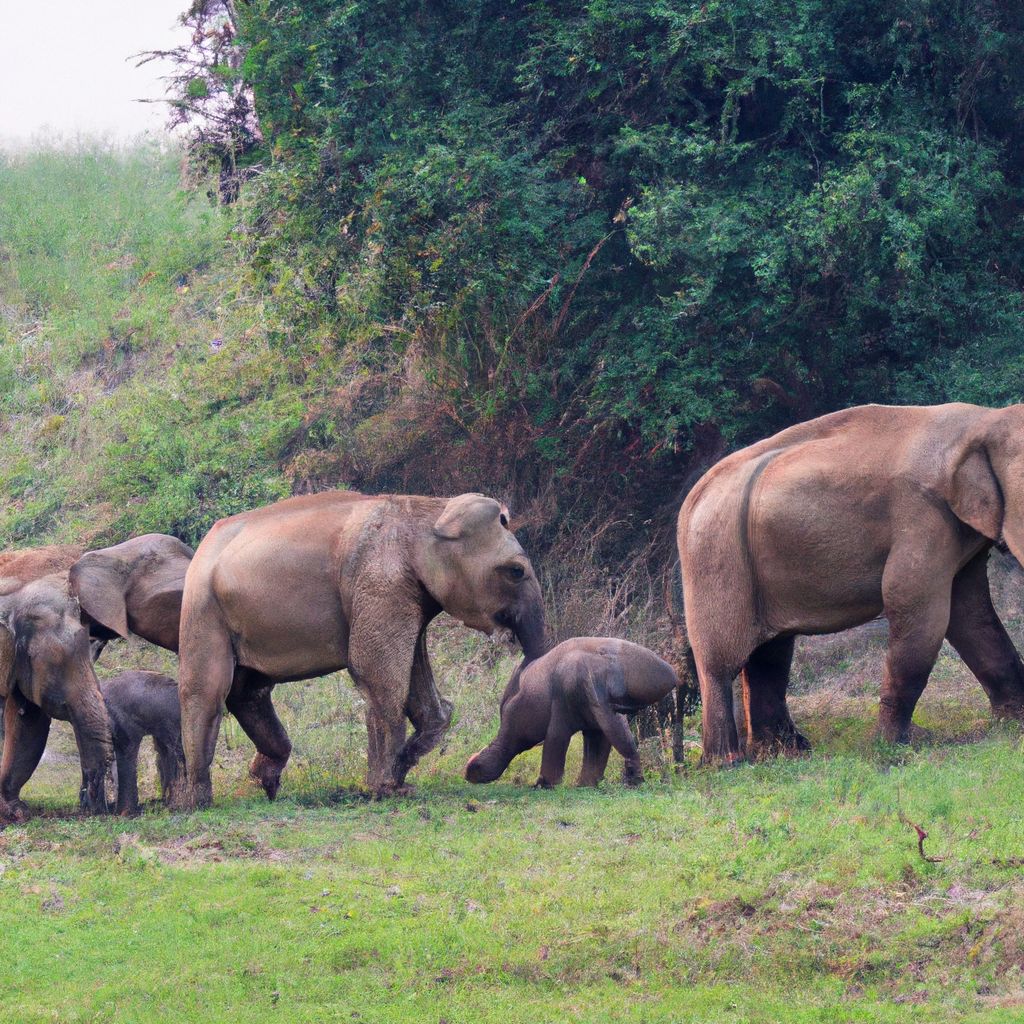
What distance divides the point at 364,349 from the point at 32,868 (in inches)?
499

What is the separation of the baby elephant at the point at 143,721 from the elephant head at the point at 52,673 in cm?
64

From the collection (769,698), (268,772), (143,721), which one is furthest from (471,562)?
(143,721)

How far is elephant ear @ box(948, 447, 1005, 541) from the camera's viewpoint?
10039 millimetres

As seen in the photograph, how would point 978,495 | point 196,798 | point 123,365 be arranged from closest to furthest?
point 978,495 < point 196,798 < point 123,365

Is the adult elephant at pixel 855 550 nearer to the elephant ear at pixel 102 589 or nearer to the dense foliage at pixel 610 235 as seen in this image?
the elephant ear at pixel 102 589

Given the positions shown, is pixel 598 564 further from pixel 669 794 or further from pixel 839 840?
pixel 839 840

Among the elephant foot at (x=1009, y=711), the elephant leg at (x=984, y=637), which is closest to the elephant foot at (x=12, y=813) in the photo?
the elephant leg at (x=984, y=637)

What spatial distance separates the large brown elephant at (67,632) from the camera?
1080 cm

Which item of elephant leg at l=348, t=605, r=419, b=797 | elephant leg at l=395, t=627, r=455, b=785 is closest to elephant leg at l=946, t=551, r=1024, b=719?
elephant leg at l=395, t=627, r=455, b=785

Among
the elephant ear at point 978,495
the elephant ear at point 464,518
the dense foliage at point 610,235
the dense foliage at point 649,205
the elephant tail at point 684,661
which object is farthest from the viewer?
the dense foliage at point 610,235

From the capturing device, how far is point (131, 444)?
71.3ft

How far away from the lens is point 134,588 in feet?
37.7

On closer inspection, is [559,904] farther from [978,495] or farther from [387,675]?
[978,495]

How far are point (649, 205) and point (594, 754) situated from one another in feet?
21.9
